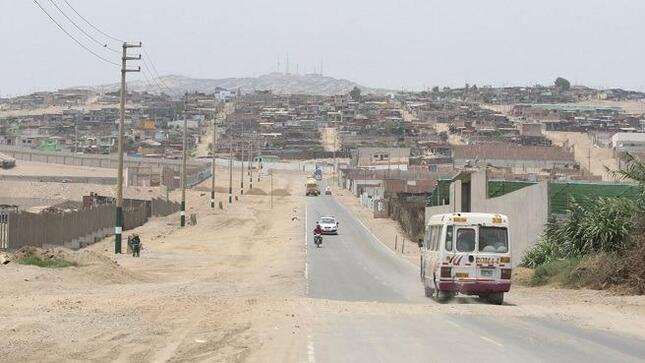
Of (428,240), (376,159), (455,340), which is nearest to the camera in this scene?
Answer: (455,340)

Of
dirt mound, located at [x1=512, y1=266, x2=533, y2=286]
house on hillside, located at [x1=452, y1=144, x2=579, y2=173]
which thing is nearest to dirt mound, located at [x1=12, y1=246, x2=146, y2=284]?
dirt mound, located at [x1=512, y1=266, x2=533, y2=286]

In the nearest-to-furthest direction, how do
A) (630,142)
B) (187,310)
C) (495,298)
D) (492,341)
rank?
(492,341) < (187,310) < (495,298) < (630,142)

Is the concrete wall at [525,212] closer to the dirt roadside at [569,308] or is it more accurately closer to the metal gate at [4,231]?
the dirt roadside at [569,308]

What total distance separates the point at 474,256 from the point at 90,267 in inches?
517

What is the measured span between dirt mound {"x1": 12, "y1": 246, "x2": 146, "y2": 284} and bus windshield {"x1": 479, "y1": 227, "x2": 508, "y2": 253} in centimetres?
1196

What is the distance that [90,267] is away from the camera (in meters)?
30.8

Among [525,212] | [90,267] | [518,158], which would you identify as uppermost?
[518,158]

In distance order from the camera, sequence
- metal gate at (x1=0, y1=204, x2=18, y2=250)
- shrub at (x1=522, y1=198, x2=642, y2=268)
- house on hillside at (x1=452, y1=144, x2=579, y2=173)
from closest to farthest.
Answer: shrub at (x1=522, y1=198, x2=642, y2=268) → metal gate at (x1=0, y1=204, x2=18, y2=250) → house on hillside at (x1=452, y1=144, x2=579, y2=173)

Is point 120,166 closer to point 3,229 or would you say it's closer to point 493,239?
point 3,229

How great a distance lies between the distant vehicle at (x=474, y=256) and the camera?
24.5 meters

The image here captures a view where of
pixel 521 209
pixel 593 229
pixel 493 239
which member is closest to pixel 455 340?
pixel 493 239

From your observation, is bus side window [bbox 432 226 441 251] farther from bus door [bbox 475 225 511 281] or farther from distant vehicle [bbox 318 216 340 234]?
distant vehicle [bbox 318 216 340 234]

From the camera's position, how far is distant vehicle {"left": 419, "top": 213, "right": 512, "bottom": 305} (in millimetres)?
24500

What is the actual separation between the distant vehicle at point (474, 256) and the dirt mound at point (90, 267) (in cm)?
1103
